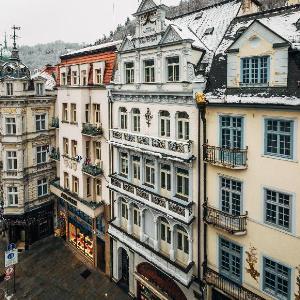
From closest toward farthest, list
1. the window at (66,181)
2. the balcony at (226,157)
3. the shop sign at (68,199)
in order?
the balcony at (226,157) < the shop sign at (68,199) < the window at (66,181)

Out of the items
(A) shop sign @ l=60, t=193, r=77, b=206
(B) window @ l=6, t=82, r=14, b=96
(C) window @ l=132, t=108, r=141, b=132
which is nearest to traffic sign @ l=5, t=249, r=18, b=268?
(A) shop sign @ l=60, t=193, r=77, b=206

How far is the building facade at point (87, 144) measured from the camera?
1077 inches

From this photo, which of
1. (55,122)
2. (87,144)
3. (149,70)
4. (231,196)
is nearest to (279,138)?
(231,196)

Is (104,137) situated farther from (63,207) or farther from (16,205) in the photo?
(16,205)

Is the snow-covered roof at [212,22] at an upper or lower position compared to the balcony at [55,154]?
upper

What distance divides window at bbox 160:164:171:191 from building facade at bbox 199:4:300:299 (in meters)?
3.49

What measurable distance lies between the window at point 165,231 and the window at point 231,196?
566 cm

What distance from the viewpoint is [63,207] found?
118 feet

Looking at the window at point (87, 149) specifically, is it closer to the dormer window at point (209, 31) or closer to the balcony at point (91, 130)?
the balcony at point (91, 130)

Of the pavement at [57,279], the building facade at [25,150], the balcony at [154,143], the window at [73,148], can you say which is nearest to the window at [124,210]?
the balcony at [154,143]

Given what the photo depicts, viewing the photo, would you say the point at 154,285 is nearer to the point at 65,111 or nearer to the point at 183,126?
the point at 183,126

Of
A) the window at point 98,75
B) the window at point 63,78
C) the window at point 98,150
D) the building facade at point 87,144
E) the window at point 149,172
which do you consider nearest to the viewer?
the window at point 149,172

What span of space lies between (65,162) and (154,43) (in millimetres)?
16469

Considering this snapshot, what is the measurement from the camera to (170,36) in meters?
20.2
